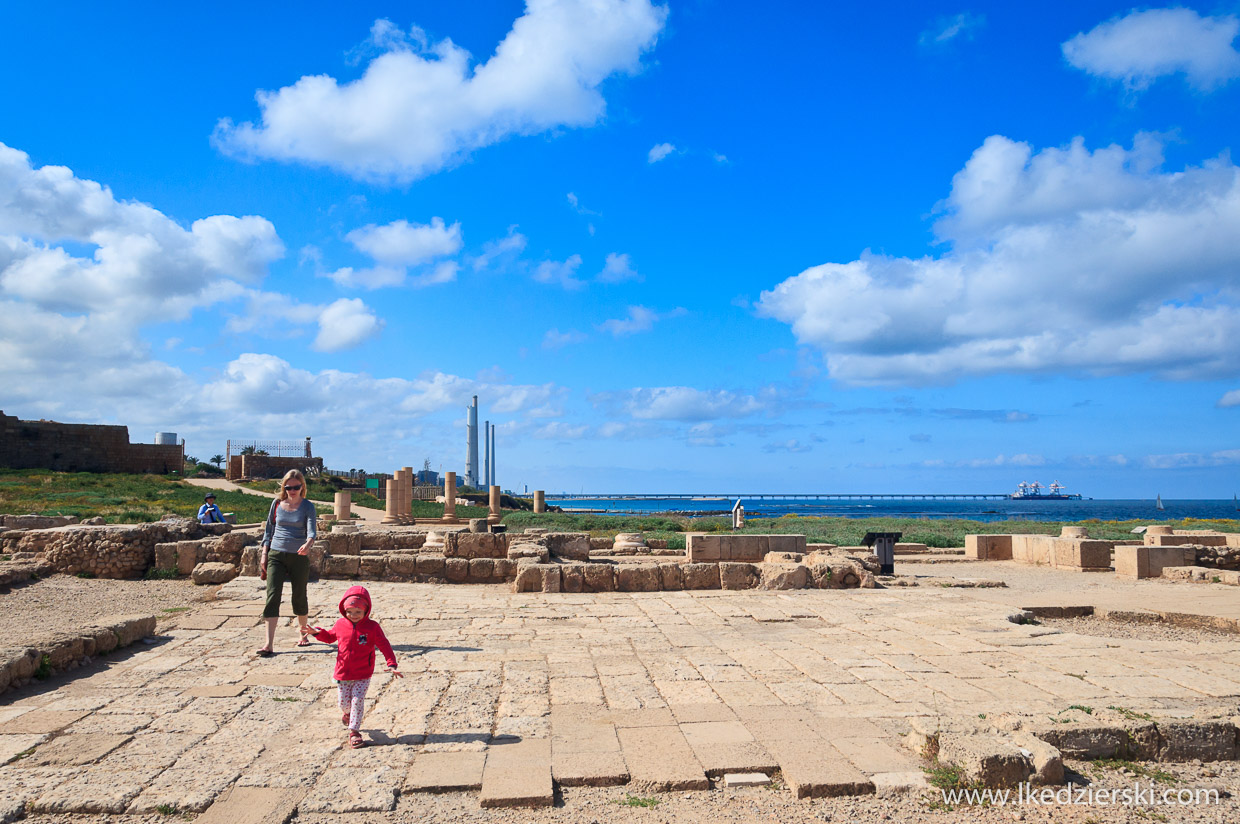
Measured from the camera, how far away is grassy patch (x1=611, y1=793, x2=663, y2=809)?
3615mm

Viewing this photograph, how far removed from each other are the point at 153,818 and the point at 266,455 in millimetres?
47766

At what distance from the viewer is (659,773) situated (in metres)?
3.89


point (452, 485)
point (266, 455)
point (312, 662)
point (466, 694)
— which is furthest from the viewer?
point (266, 455)

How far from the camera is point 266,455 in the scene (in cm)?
4694

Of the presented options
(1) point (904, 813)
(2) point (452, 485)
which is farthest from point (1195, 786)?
(2) point (452, 485)

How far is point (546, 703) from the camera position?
521 cm

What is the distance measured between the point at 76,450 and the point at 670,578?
134ft

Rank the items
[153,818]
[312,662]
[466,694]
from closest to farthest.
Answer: [153,818], [466,694], [312,662]

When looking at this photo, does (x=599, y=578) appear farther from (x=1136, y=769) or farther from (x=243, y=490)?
(x=243, y=490)

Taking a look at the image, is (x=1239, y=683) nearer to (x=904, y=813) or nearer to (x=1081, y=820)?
(x=1081, y=820)

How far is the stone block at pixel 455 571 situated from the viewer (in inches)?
488

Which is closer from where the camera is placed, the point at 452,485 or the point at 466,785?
the point at 466,785

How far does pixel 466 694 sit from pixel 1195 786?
4.35 m

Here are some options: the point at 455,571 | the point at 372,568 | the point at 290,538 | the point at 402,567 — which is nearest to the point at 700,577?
the point at 455,571
